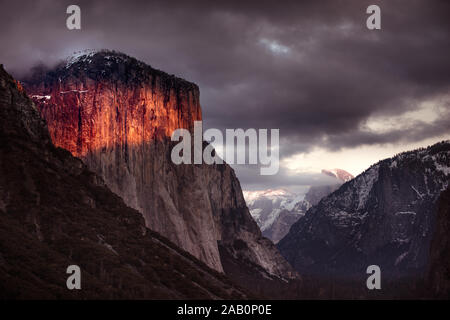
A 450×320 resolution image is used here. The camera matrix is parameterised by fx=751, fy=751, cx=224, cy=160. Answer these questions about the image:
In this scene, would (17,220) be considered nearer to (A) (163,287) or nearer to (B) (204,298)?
(A) (163,287)

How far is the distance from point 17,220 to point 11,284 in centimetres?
3349

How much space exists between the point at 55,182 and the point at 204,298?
46.0 meters

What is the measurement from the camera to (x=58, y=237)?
529 ft

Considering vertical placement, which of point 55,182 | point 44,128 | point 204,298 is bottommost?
point 204,298

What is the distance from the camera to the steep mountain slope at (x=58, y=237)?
14050cm

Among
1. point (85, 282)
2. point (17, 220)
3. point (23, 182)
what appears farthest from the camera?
point (23, 182)

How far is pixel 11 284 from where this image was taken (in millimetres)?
128250

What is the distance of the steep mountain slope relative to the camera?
5531 inches

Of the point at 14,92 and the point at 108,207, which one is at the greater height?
the point at 14,92

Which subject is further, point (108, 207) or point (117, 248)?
point (108, 207)
